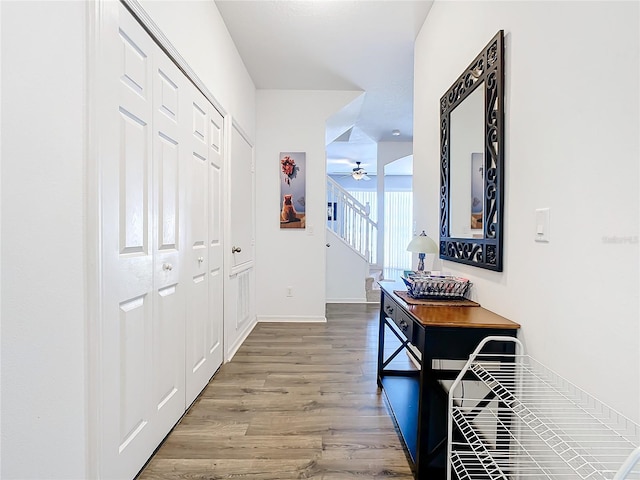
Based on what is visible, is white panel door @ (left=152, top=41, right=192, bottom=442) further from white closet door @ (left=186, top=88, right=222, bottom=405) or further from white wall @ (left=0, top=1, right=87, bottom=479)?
white wall @ (left=0, top=1, right=87, bottom=479)

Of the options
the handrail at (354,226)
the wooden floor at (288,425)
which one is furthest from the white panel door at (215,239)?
the handrail at (354,226)

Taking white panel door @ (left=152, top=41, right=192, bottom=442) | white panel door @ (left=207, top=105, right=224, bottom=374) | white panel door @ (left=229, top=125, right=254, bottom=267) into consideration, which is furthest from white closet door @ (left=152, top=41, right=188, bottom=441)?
white panel door @ (left=229, top=125, right=254, bottom=267)

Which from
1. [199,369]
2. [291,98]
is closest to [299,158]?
[291,98]

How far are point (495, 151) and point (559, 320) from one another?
81cm

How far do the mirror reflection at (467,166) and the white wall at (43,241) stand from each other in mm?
1706

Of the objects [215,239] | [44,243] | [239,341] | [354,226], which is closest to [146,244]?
[44,243]

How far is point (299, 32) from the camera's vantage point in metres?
2.93

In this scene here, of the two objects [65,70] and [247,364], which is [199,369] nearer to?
[247,364]

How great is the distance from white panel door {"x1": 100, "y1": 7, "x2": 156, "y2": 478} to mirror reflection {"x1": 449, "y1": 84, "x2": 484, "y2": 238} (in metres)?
1.61

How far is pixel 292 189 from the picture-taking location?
4.20m

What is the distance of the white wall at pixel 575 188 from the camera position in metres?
0.90

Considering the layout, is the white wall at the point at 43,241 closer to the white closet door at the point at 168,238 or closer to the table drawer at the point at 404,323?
the white closet door at the point at 168,238

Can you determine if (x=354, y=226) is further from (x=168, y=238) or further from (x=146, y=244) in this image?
(x=146, y=244)

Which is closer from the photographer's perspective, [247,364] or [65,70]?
[65,70]
